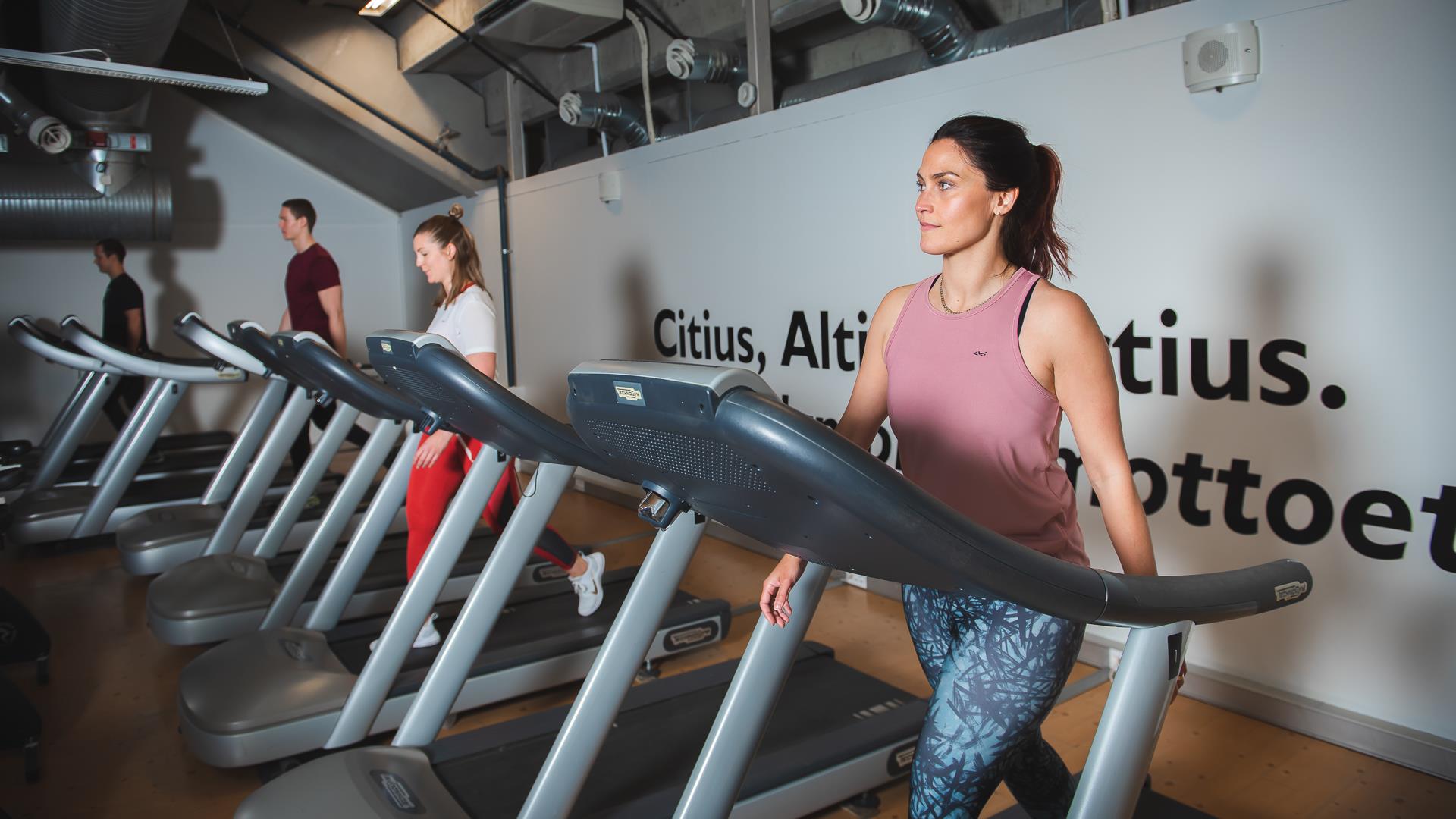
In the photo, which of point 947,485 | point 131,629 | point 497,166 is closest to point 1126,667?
point 947,485

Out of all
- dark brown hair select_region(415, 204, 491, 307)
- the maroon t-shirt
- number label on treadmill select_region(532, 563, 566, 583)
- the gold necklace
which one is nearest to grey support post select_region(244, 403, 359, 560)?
the maroon t-shirt

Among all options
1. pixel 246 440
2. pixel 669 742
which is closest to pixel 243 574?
pixel 246 440

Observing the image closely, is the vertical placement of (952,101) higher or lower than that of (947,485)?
higher

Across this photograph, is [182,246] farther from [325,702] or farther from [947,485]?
[947,485]

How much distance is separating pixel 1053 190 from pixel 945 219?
0.75 feet

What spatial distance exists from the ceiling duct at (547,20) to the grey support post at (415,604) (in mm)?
2989

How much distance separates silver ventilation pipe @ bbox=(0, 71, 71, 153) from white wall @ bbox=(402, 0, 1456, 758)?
15.3 feet

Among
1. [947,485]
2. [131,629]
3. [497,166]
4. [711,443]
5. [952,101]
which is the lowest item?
[131,629]

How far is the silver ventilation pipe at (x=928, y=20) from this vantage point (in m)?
3.40

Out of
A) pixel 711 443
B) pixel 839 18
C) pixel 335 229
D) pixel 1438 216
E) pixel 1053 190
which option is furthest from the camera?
pixel 335 229

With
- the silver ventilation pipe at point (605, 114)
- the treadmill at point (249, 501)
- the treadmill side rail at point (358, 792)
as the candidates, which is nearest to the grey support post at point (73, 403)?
the treadmill at point (249, 501)

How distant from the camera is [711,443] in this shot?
969 mm

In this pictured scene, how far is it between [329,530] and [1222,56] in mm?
3113

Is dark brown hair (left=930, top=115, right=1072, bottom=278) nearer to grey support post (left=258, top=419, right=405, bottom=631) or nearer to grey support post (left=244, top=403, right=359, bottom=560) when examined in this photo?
grey support post (left=258, top=419, right=405, bottom=631)
